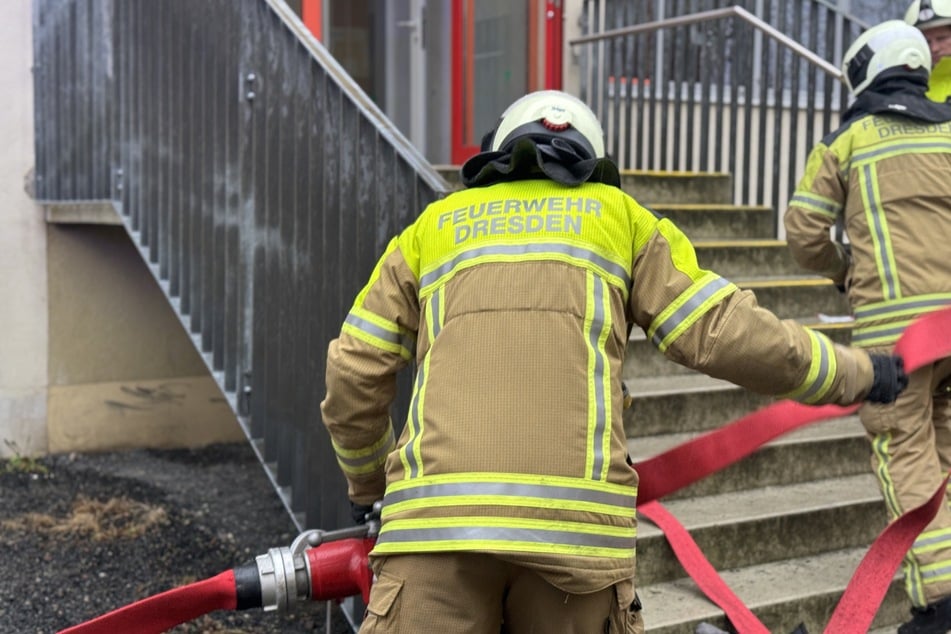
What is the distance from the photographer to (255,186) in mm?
4164

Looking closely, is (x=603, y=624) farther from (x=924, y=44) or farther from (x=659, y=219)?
(x=924, y=44)

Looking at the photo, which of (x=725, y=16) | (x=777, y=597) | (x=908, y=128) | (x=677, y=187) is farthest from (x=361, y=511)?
(x=725, y=16)

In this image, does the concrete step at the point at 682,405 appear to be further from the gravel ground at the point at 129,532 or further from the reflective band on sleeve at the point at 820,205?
the gravel ground at the point at 129,532

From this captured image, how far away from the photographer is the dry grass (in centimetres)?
495

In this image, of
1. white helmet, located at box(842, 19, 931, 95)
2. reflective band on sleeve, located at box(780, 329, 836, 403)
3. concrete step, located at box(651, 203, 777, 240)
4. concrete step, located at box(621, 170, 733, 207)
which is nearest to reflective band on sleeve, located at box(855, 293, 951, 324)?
white helmet, located at box(842, 19, 931, 95)

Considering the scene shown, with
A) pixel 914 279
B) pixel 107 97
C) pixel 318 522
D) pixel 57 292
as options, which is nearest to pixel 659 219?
pixel 914 279

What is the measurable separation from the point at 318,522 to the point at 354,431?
141 centimetres

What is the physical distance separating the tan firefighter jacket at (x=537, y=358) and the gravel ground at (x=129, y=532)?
1917 mm

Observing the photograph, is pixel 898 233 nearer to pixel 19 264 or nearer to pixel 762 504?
pixel 762 504

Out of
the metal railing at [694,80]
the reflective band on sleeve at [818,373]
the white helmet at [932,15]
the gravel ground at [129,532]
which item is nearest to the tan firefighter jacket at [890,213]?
the white helmet at [932,15]

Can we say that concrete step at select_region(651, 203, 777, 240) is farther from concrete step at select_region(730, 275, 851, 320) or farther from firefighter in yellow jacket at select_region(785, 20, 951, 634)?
firefighter in yellow jacket at select_region(785, 20, 951, 634)

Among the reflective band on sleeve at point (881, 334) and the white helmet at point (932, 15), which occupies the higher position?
the white helmet at point (932, 15)

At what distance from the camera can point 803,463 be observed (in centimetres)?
450

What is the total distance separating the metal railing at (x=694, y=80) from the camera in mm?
6434
